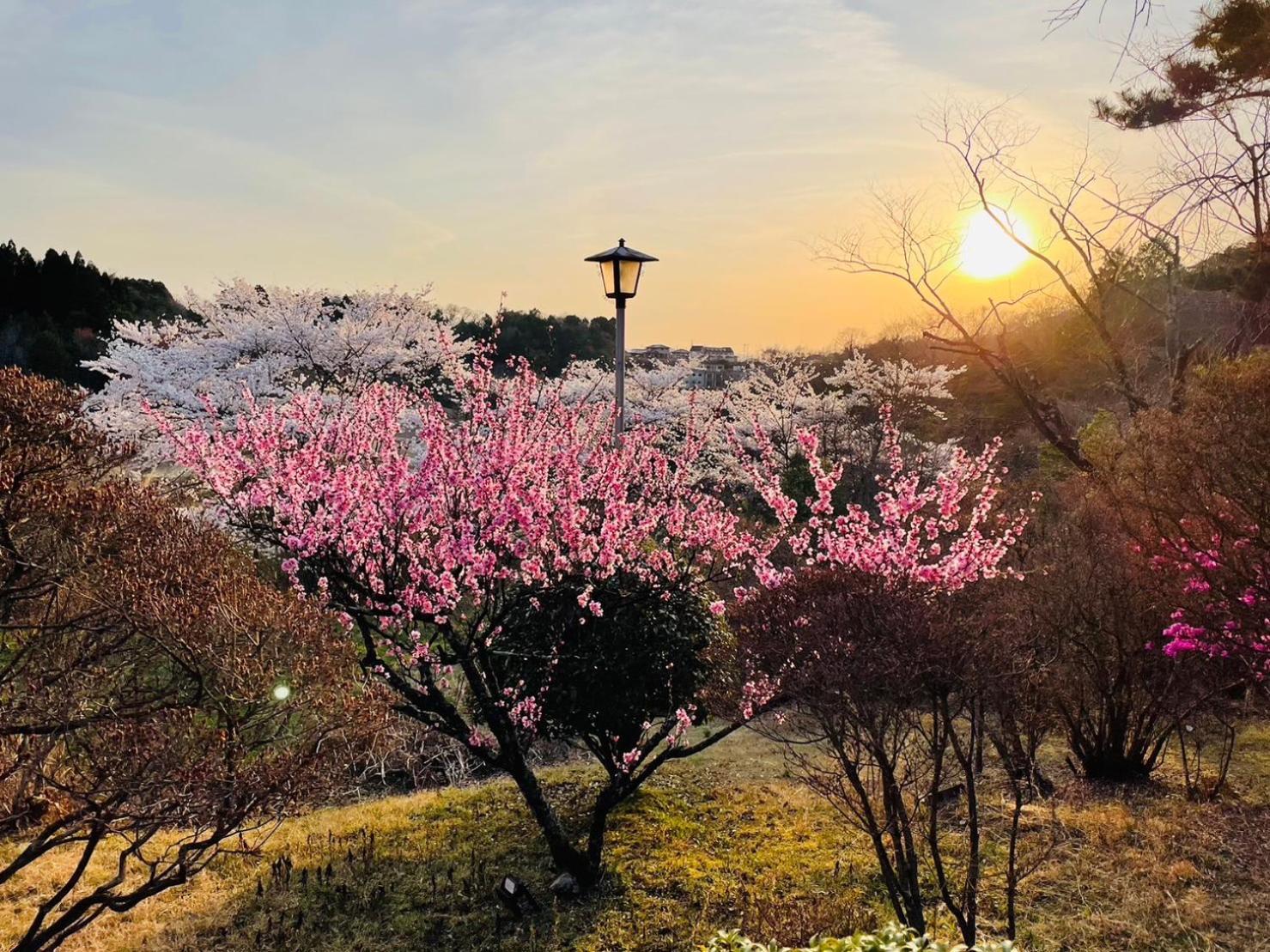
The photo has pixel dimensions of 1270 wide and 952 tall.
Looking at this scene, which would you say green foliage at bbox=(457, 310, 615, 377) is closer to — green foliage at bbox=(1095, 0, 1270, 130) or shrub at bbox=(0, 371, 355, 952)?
green foliage at bbox=(1095, 0, 1270, 130)

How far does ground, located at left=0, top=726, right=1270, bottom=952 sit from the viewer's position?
5.96 meters

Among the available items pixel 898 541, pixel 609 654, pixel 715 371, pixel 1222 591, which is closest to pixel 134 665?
pixel 609 654

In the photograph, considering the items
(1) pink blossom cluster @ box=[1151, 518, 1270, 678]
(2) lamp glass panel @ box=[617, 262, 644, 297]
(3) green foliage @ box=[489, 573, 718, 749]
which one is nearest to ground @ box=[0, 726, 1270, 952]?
(3) green foliage @ box=[489, 573, 718, 749]

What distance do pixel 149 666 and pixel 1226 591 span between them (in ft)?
28.7

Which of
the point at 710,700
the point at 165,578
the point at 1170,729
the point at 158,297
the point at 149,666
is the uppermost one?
the point at 158,297

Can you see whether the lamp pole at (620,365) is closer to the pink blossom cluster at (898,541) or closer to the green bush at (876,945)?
the pink blossom cluster at (898,541)

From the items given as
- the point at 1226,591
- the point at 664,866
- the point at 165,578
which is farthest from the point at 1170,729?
the point at 165,578

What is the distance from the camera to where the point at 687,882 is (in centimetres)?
667

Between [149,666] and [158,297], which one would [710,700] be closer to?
[149,666]

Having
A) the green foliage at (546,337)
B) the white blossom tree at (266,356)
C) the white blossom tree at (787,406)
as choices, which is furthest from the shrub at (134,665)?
the green foliage at (546,337)

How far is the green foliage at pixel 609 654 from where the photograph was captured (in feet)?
23.2

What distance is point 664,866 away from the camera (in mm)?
6988

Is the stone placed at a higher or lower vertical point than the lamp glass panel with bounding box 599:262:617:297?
lower

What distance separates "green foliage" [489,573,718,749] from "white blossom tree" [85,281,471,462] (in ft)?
37.0
